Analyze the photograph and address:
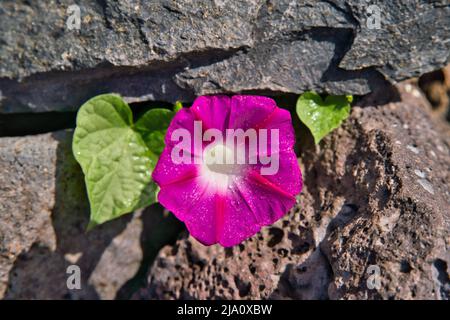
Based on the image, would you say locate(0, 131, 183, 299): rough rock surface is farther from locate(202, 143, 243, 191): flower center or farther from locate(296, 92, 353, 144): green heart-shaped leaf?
locate(296, 92, 353, 144): green heart-shaped leaf

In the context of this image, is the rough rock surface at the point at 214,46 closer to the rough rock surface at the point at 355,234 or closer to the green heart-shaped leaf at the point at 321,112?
the green heart-shaped leaf at the point at 321,112

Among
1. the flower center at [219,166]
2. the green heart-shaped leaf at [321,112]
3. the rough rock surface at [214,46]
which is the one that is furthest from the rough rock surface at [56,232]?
the green heart-shaped leaf at [321,112]

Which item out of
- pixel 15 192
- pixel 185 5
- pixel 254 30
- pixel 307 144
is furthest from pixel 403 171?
pixel 15 192

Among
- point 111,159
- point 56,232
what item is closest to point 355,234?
point 111,159

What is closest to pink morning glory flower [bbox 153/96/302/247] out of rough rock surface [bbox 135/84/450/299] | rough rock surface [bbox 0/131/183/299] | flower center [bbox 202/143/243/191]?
flower center [bbox 202/143/243/191]

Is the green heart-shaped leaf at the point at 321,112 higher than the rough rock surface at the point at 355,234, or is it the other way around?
the green heart-shaped leaf at the point at 321,112

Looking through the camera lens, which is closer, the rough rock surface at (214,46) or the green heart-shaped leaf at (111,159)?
the rough rock surface at (214,46)

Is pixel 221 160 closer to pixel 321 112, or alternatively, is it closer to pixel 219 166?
pixel 219 166
